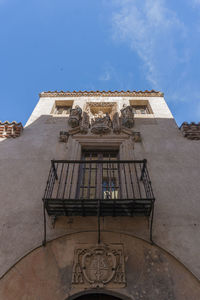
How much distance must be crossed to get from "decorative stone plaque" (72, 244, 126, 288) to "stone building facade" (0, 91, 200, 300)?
0.02 meters

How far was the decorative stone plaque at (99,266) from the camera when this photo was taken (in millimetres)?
3875

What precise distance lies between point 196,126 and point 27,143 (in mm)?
6159

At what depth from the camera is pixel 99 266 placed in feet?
13.4

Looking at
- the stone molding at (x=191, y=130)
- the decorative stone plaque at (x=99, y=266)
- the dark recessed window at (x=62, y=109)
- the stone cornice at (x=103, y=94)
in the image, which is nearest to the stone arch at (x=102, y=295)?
the decorative stone plaque at (x=99, y=266)

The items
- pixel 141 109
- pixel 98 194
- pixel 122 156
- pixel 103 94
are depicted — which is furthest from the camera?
pixel 103 94

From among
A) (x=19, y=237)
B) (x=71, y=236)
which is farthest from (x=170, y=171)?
(x=19, y=237)

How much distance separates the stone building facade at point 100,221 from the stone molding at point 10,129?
21 cm

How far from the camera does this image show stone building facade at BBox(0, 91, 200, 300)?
3875mm

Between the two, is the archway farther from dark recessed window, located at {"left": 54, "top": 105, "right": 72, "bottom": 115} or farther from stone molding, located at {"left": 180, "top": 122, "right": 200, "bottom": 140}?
dark recessed window, located at {"left": 54, "top": 105, "right": 72, "bottom": 115}

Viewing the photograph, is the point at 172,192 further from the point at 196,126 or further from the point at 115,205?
the point at 196,126

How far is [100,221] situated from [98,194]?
839 millimetres

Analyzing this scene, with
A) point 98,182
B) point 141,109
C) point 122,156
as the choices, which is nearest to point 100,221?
point 98,182

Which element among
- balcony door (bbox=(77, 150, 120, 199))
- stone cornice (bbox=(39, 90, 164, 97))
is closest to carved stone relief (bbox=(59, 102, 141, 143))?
balcony door (bbox=(77, 150, 120, 199))

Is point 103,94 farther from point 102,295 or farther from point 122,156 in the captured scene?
point 102,295
